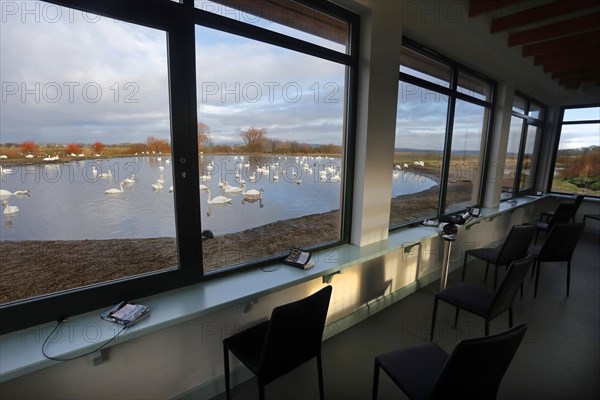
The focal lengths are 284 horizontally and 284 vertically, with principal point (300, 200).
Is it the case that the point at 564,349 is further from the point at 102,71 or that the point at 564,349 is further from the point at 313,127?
the point at 102,71

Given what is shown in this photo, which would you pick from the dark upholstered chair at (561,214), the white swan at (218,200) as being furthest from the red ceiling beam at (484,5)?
the dark upholstered chair at (561,214)

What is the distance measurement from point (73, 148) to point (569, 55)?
→ 526cm

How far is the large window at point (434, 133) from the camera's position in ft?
9.35

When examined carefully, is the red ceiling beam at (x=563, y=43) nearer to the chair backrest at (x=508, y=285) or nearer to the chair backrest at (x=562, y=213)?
the chair backrest at (x=562, y=213)

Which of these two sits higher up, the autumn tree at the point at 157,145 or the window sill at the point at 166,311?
the autumn tree at the point at 157,145

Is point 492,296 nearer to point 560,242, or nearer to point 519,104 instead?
point 560,242

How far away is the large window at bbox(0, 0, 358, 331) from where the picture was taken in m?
1.25

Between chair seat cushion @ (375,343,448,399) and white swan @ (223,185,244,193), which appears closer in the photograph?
chair seat cushion @ (375,343,448,399)

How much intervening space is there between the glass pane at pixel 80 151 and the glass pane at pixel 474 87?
3.43m

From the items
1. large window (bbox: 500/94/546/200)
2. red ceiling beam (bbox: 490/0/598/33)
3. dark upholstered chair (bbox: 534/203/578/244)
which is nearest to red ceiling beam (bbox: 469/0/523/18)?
red ceiling beam (bbox: 490/0/598/33)

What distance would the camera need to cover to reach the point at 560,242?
297 cm

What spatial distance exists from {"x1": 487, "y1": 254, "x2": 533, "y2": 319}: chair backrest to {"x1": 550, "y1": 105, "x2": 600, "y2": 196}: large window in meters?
5.85

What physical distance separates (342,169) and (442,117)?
5.73 feet

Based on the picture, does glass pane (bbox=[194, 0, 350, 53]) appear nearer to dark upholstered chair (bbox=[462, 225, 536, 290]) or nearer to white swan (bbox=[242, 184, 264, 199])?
white swan (bbox=[242, 184, 264, 199])
